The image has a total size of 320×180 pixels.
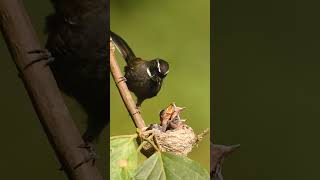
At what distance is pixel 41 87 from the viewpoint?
104 cm

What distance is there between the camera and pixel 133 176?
1.08 metres

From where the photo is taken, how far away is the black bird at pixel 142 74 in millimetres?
1082

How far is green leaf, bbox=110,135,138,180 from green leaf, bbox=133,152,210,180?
17mm

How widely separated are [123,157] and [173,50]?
0.73 ft

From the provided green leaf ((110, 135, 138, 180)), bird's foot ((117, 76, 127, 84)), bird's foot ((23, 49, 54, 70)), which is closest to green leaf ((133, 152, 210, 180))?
green leaf ((110, 135, 138, 180))

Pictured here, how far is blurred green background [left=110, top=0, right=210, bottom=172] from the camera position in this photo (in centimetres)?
106

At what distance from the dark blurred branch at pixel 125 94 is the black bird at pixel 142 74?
0.01m

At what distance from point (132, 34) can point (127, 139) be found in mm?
198
